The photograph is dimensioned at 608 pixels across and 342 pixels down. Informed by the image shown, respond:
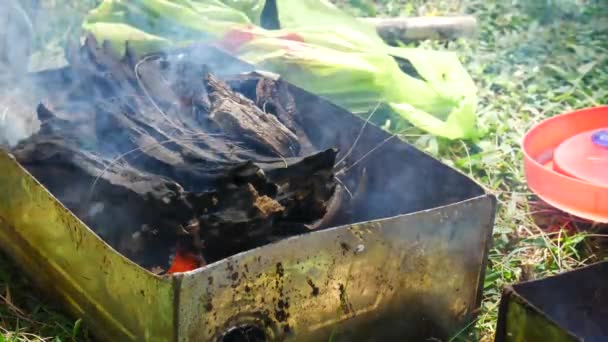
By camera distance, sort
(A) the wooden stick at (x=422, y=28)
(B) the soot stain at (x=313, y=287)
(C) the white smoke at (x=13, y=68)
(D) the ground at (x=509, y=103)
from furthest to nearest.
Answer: (A) the wooden stick at (x=422, y=28), (C) the white smoke at (x=13, y=68), (D) the ground at (x=509, y=103), (B) the soot stain at (x=313, y=287)

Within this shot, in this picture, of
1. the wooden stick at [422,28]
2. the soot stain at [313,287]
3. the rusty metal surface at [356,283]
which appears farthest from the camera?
the wooden stick at [422,28]

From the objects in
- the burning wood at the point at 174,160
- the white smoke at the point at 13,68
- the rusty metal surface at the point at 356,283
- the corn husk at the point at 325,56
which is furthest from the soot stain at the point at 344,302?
the corn husk at the point at 325,56

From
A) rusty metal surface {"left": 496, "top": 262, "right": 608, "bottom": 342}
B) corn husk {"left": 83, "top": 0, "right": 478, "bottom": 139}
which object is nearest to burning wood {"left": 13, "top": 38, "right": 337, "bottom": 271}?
rusty metal surface {"left": 496, "top": 262, "right": 608, "bottom": 342}

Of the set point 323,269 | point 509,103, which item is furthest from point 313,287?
point 509,103

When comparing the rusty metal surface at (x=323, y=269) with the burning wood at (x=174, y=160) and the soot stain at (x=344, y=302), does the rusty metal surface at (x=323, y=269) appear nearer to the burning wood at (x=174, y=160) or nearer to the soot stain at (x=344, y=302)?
the soot stain at (x=344, y=302)

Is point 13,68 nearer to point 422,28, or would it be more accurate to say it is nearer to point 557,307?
point 557,307

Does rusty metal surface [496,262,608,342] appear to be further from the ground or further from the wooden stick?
the wooden stick
